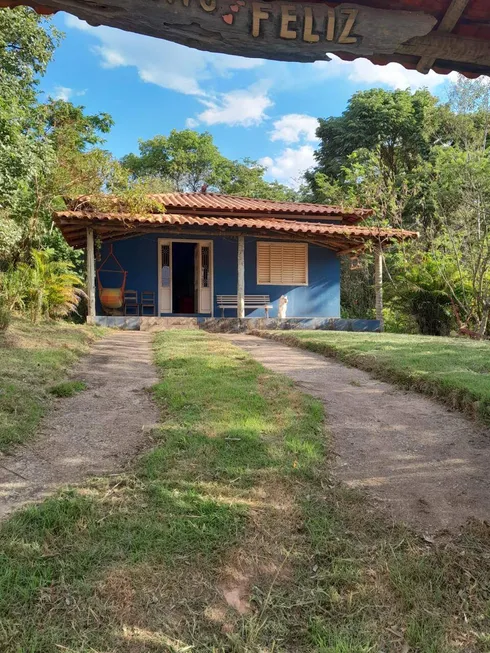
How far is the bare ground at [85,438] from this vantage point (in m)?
2.88

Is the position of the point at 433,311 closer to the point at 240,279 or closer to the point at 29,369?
the point at 240,279

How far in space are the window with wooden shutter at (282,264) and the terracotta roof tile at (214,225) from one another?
0.80 meters

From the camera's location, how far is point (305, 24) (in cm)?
233

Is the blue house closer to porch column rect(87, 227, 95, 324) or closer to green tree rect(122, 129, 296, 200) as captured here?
porch column rect(87, 227, 95, 324)

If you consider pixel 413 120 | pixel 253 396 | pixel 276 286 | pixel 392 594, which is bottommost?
pixel 392 594

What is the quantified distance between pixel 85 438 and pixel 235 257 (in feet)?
38.4

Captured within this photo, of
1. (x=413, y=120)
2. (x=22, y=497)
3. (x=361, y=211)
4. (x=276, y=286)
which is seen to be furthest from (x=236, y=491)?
(x=413, y=120)

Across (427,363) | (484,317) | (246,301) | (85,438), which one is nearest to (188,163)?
(246,301)

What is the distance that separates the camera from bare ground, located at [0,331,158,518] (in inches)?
114

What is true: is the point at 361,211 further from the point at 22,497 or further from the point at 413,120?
the point at 22,497

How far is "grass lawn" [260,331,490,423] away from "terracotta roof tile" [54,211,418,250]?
4.72 metres

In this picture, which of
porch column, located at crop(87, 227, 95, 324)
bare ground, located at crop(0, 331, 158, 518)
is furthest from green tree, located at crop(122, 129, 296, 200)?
bare ground, located at crop(0, 331, 158, 518)

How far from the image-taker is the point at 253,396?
459 centimetres

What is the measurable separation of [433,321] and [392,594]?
1163 cm
